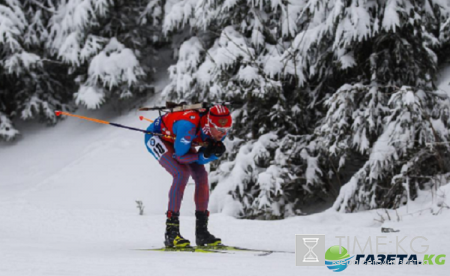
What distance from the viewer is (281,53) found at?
9891 millimetres

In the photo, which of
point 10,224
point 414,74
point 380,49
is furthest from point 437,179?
point 10,224

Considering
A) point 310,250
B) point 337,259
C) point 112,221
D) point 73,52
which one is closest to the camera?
point 337,259

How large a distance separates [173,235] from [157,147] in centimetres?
103

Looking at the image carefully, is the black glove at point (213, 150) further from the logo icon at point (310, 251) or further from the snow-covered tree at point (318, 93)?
the snow-covered tree at point (318, 93)

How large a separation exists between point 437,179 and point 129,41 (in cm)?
990

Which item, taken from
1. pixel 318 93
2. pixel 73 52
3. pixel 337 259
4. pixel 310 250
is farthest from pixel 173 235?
pixel 73 52

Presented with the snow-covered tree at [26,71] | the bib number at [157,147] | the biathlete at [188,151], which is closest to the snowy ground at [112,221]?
the biathlete at [188,151]

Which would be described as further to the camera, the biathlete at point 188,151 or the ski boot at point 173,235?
the ski boot at point 173,235

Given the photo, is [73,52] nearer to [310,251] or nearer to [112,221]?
[112,221]

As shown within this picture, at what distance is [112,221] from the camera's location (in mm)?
8305

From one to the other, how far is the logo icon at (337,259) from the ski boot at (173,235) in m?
1.54

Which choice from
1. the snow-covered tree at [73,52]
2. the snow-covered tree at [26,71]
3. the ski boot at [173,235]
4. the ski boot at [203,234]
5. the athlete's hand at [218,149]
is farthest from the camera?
the snow-covered tree at [26,71]

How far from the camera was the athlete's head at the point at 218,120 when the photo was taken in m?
5.50

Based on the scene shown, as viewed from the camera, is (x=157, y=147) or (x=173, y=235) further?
(x=157, y=147)
